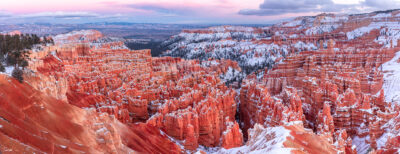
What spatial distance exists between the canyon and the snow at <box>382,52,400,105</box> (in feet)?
0.45

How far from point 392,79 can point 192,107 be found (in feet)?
100.0

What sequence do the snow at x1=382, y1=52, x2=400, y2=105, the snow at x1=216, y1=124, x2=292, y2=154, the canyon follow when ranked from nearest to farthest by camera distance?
the snow at x1=216, y1=124, x2=292, y2=154 → the canyon → the snow at x1=382, y1=52, x2=400, y2=105

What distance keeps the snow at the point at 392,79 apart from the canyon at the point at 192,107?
5.4 inches

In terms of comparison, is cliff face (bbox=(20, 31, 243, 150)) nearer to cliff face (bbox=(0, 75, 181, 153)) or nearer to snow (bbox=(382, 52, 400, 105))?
cliff face (bbox=(0, 75, 181, 153))

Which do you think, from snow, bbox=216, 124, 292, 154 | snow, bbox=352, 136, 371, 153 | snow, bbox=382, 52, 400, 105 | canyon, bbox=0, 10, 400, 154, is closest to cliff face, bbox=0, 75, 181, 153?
canyon, bbox=0, 10, 400, 154

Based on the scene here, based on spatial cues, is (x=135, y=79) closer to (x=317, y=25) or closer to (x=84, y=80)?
(x=84, y=80)

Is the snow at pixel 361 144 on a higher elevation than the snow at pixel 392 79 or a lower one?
lower

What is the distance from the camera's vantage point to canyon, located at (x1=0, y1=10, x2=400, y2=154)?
14577mm

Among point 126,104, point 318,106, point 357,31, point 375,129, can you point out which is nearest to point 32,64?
point 126,104

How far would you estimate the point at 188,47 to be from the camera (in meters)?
171

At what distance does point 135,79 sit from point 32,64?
50.0 ft

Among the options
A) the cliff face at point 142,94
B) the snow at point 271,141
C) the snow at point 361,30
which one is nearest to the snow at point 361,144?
the cliff face at point 142,94

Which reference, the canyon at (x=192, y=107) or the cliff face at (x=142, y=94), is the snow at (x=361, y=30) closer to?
the canyon at (x=192, y=107)

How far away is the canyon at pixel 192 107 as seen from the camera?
1458 centimetres
